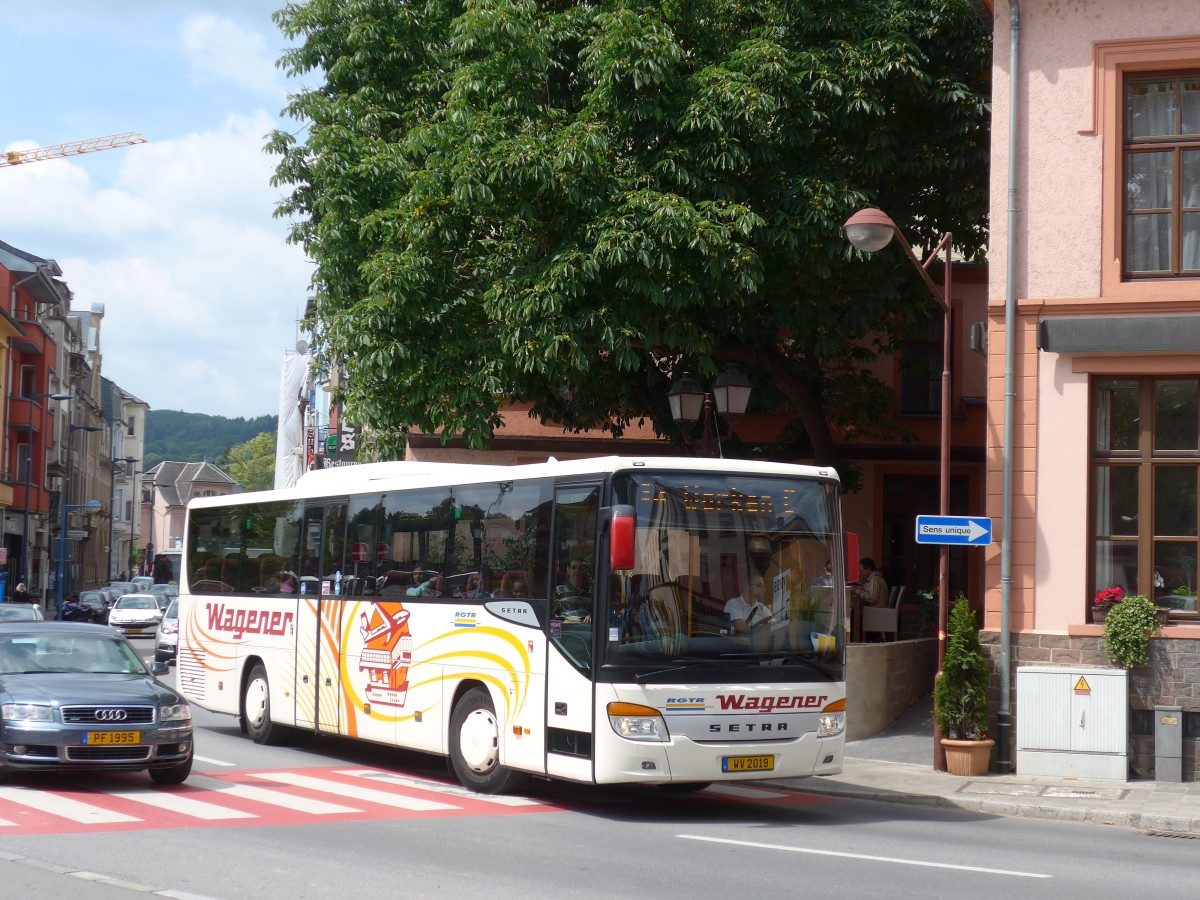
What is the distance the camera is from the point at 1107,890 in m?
9.38

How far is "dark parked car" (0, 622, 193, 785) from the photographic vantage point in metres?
12.6

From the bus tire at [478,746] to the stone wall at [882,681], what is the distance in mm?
5663

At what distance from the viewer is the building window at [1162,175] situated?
16.4 meters

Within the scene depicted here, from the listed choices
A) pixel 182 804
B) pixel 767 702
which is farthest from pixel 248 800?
pixel 767 702

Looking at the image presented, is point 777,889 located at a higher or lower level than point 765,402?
lower

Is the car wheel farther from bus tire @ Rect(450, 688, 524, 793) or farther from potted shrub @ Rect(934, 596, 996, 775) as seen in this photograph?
potted shrub @ Rect(934, 596, 996, 775)

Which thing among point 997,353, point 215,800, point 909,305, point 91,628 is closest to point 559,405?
point 909,305

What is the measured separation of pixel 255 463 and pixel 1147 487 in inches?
5814

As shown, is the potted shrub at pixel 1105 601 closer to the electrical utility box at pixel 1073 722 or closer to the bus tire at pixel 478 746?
the electrical utility box at pixel 1073 722

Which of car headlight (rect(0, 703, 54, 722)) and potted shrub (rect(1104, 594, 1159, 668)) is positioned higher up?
potted shrub (rect(1104, 594, 1159, 668))

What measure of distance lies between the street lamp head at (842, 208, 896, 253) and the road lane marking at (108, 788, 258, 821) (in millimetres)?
8118

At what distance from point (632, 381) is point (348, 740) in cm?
671

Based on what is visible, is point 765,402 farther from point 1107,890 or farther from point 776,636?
point 1107,890

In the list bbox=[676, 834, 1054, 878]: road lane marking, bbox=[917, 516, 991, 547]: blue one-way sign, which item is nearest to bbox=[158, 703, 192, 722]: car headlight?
bbox=[676, 834, 1054, 878]: road lane marking
